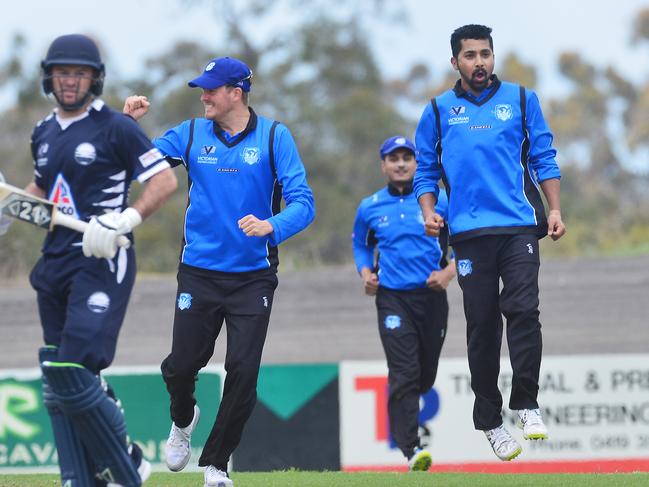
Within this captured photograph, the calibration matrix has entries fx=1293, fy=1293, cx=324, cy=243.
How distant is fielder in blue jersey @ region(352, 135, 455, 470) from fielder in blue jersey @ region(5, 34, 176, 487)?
4.32m

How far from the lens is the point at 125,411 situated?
13945mm

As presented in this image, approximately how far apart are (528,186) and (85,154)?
2.95 m

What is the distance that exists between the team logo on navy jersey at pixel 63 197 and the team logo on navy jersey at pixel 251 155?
1600mm

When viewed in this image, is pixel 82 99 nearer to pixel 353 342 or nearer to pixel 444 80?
pixel 353 342

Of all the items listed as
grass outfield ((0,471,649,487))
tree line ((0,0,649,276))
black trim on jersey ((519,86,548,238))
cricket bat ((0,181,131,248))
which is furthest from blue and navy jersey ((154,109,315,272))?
tree line ((0,0,649,276))

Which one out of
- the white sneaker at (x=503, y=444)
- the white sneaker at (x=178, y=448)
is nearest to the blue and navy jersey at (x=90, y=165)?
the white sneaker at (x=178, y=448)

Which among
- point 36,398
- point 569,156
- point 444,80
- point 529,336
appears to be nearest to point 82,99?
point 529,336

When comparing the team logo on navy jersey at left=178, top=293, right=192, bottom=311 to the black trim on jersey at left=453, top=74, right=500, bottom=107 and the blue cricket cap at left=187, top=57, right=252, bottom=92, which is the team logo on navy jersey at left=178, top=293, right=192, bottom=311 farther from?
the black trim on jersey at left=453, top=74, right=500, bottom=107

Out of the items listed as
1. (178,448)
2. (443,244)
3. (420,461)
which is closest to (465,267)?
(178,448)

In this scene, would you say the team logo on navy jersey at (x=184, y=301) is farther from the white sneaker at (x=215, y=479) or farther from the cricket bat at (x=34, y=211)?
the cricket bat at (x=34, y=211)

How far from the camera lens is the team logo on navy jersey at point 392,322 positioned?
34.3 ft

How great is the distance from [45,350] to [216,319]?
171 cm

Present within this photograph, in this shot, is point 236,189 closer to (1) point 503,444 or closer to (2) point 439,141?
(2) point 439,141

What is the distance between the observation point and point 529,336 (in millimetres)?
7719
